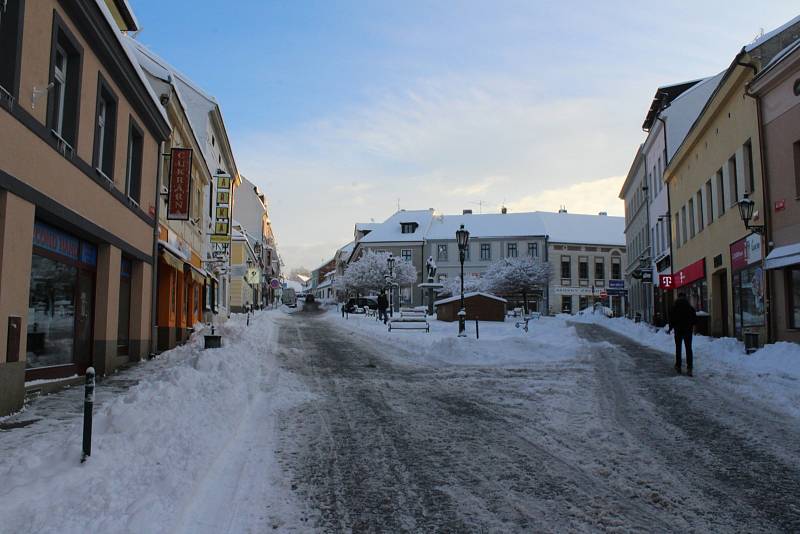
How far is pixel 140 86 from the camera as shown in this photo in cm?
1371

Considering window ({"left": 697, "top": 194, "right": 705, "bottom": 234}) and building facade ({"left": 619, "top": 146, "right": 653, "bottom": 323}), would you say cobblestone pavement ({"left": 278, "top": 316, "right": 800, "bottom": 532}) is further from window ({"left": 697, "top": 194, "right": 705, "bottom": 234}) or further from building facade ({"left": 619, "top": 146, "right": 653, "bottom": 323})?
building facade ({"left": 619, "top": 146, "right": 653, "bottom": 323})

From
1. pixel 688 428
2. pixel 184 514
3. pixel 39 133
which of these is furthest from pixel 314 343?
pixel 184 514

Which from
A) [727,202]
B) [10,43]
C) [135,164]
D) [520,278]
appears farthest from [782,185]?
[520,278]

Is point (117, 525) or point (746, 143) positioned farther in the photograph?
point (746, 143)

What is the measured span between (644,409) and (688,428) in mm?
1244

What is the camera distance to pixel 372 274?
202ft

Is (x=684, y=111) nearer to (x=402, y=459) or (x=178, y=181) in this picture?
(x=178, y=181)

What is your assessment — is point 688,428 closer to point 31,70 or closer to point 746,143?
point 31,70

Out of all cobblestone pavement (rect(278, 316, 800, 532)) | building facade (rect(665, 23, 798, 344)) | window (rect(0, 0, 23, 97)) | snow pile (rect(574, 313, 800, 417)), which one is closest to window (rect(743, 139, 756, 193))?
building facade (rect(665, 23, 798, 344))

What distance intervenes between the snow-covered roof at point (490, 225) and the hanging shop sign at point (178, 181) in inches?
2251

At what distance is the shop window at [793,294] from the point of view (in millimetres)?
15284

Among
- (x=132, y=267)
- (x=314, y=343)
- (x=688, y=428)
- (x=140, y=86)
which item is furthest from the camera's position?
(x=314, y=343)

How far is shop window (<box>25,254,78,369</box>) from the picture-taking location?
966cm

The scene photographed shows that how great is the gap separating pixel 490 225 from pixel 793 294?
61971 millimetres
